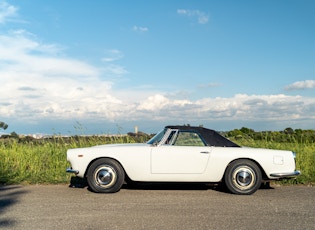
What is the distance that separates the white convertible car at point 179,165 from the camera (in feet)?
24.6

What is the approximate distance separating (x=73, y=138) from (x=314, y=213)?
28.3ft

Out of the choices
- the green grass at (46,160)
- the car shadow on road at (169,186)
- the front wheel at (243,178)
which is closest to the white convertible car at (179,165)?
the front wheel at (243,178)

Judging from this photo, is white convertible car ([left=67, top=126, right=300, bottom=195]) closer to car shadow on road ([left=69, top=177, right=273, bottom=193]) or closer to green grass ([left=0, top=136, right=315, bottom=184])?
car shadow on road ([left=69, top=177, right=273, bottom=193])

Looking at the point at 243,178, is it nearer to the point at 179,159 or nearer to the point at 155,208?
the point at 179,159

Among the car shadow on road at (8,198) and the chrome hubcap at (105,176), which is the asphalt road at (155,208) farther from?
the chrome hubcap at (105,176)

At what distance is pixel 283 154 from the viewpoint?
7691mm

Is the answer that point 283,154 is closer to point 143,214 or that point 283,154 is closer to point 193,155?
point 193,155

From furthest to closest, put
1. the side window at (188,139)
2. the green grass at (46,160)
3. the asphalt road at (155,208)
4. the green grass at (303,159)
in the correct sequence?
the green grass at (303,159)
the green grass at (46,160)
the side window at (188,139)
the asphalt road at (155,208)

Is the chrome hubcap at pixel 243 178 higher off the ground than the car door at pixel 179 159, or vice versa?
the car door at pixel 179 159

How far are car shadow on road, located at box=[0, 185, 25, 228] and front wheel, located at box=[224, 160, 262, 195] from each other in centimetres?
399

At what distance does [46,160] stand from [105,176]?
3399 millimetres

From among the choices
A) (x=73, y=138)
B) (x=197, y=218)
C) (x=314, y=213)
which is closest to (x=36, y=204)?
(x=197, y=218)

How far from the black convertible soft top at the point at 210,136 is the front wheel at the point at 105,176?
1.44m

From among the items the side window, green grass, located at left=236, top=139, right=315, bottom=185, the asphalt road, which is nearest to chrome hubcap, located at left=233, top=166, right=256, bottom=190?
the asphalt road
